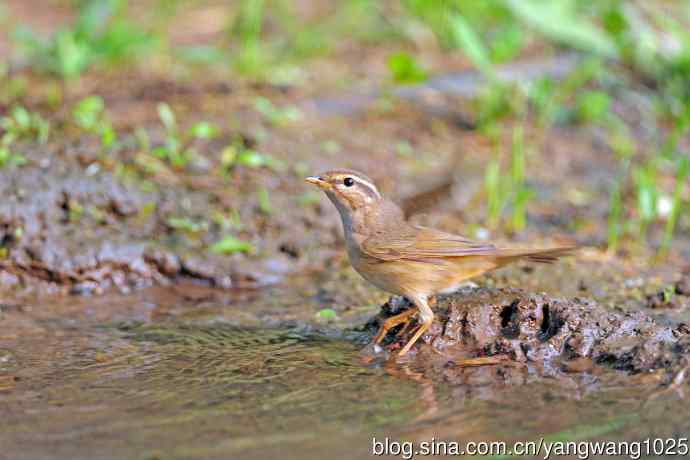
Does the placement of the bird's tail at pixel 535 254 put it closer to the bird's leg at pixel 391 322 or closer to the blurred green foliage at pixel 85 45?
the bird's leg at pixel 391 322

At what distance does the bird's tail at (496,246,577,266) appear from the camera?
5051 millimetres

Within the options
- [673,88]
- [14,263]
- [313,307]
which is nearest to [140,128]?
[14,263]

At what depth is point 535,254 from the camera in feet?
16.9

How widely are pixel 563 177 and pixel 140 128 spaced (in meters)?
3.56

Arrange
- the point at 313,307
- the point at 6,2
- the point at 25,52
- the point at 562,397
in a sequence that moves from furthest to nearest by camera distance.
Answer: the point at 6,2 < the point at 25,52 < the point at 313,307 < the point at 562,397

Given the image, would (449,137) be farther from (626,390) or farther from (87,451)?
(87,451)

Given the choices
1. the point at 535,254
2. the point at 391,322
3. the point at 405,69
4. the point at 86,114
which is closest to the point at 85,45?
the point at 86,114

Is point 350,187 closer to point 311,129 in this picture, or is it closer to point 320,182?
point 320,182

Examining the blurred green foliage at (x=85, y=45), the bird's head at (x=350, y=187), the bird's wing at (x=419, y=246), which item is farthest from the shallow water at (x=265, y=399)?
the blurred green foliage at (x=85, y=45)

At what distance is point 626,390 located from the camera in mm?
4484

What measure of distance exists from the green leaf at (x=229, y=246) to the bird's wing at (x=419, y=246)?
161 centimetres

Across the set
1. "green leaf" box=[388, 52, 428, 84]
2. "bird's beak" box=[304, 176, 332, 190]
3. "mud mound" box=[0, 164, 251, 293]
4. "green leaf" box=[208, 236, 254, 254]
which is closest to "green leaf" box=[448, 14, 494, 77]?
"green leaf" box=[388, 52, 428, 84]

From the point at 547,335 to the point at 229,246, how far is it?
264cm

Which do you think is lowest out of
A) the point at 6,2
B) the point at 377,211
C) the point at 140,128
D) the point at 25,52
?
the point at 377,211
